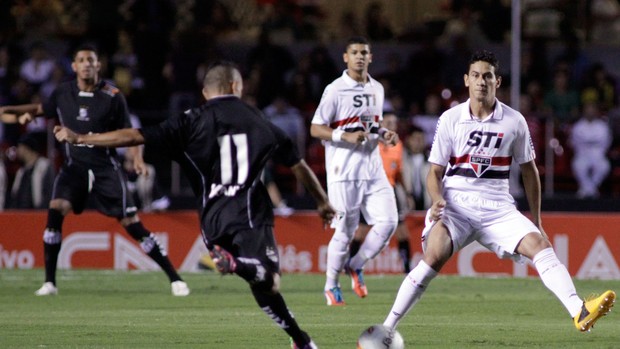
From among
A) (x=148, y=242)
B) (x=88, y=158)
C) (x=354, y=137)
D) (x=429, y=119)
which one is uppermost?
(x=354, y=137)

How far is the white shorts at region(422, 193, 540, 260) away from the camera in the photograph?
9.81m

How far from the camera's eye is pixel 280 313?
8.82m

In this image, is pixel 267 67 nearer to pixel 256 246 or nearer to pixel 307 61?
pixel 307 61

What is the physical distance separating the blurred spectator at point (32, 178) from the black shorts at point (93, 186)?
6.28 metres

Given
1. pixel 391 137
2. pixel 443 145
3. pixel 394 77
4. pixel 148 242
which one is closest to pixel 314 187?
pixel 443 145

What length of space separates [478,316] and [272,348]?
3.21 meters

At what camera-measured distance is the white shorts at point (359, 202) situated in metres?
13.5

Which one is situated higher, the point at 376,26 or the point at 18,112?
the point at 376,26

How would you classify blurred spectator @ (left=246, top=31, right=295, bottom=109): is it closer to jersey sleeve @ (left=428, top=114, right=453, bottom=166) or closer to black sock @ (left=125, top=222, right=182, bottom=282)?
black sock @ (left=125, top=222, right=182, bottom=282)

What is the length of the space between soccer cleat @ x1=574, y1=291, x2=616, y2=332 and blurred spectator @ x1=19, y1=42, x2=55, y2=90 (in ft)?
48.5

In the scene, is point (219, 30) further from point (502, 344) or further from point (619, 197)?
point (502, 344)

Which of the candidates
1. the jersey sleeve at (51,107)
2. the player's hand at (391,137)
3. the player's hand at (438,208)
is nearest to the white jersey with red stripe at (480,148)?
the player's hand at (438,208)

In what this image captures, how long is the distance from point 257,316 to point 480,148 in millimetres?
3445

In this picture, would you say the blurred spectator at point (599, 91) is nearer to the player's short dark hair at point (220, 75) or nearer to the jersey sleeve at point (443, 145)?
the jersey sleeve at point (443, 145)
